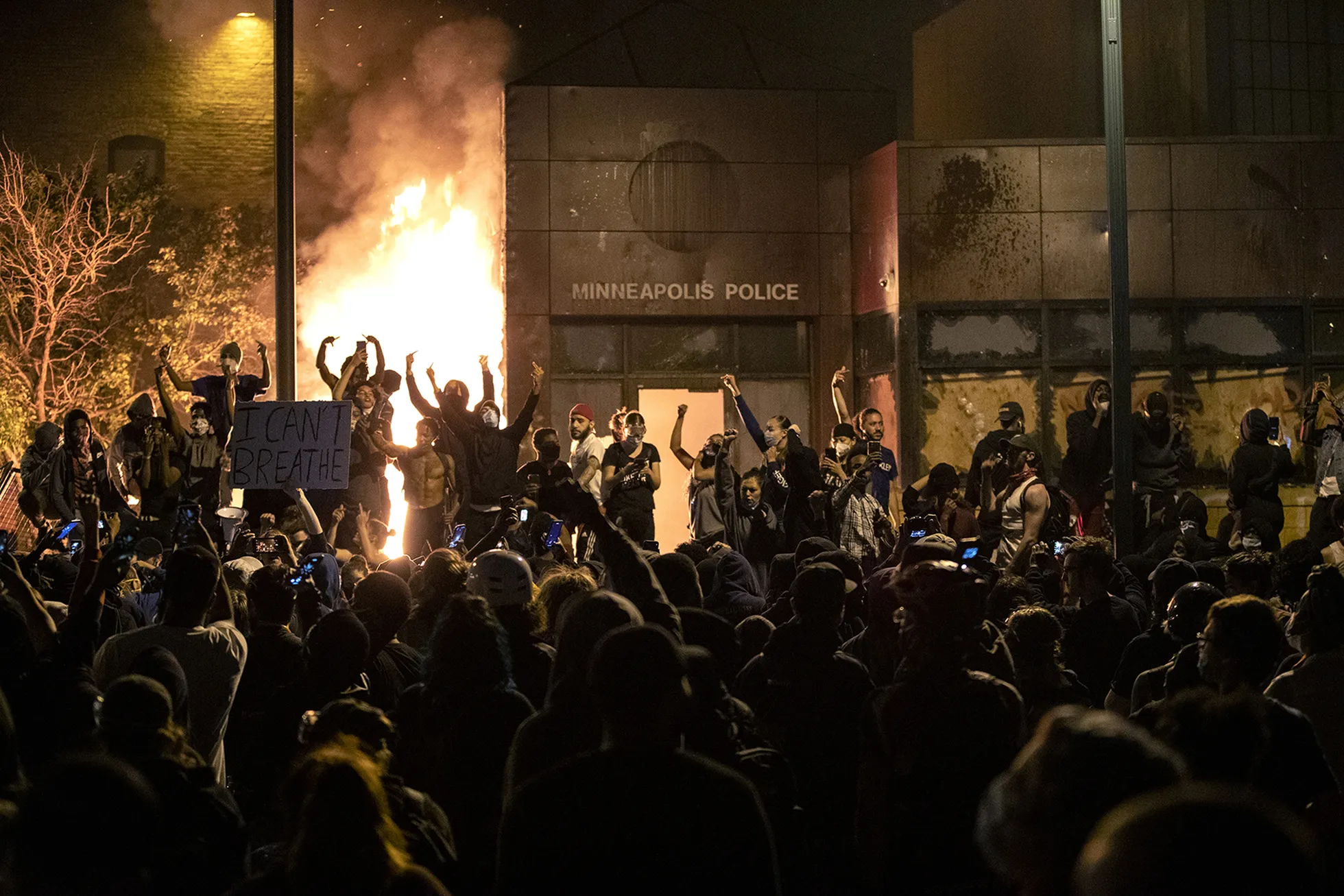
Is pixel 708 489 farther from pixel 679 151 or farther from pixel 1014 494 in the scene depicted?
pixel 679 151

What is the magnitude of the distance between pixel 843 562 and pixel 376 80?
2098 centimetres

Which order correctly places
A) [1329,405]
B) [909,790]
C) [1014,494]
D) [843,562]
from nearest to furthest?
[909,790] < [843,562] < [1014,494] < [1329,405]

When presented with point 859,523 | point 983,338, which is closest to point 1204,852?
point 859,523

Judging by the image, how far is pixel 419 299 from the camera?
82.9ft

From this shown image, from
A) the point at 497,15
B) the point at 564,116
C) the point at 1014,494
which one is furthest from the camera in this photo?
the point at 497,15

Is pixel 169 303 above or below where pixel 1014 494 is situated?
above

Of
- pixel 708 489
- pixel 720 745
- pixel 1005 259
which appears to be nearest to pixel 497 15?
pixel 1005 259

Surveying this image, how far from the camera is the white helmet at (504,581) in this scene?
5.19 metres

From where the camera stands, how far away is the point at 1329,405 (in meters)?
14.3

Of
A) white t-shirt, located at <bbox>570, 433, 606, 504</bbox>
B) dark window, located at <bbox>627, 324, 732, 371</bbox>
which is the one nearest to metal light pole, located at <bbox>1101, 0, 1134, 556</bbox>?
white t-shirt, located at <bbox>570, 433, 606, 504</bbox>

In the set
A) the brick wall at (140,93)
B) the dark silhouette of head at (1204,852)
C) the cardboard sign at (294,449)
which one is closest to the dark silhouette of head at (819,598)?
the dark silhouette of head at (1204,852)

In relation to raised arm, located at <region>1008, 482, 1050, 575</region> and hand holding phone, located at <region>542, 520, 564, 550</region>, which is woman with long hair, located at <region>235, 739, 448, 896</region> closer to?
hand holding phone, located at <region>542, 520, 564, 550</region>

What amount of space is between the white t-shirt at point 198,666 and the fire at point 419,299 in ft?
57.6

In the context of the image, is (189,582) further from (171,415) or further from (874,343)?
(874,343)
